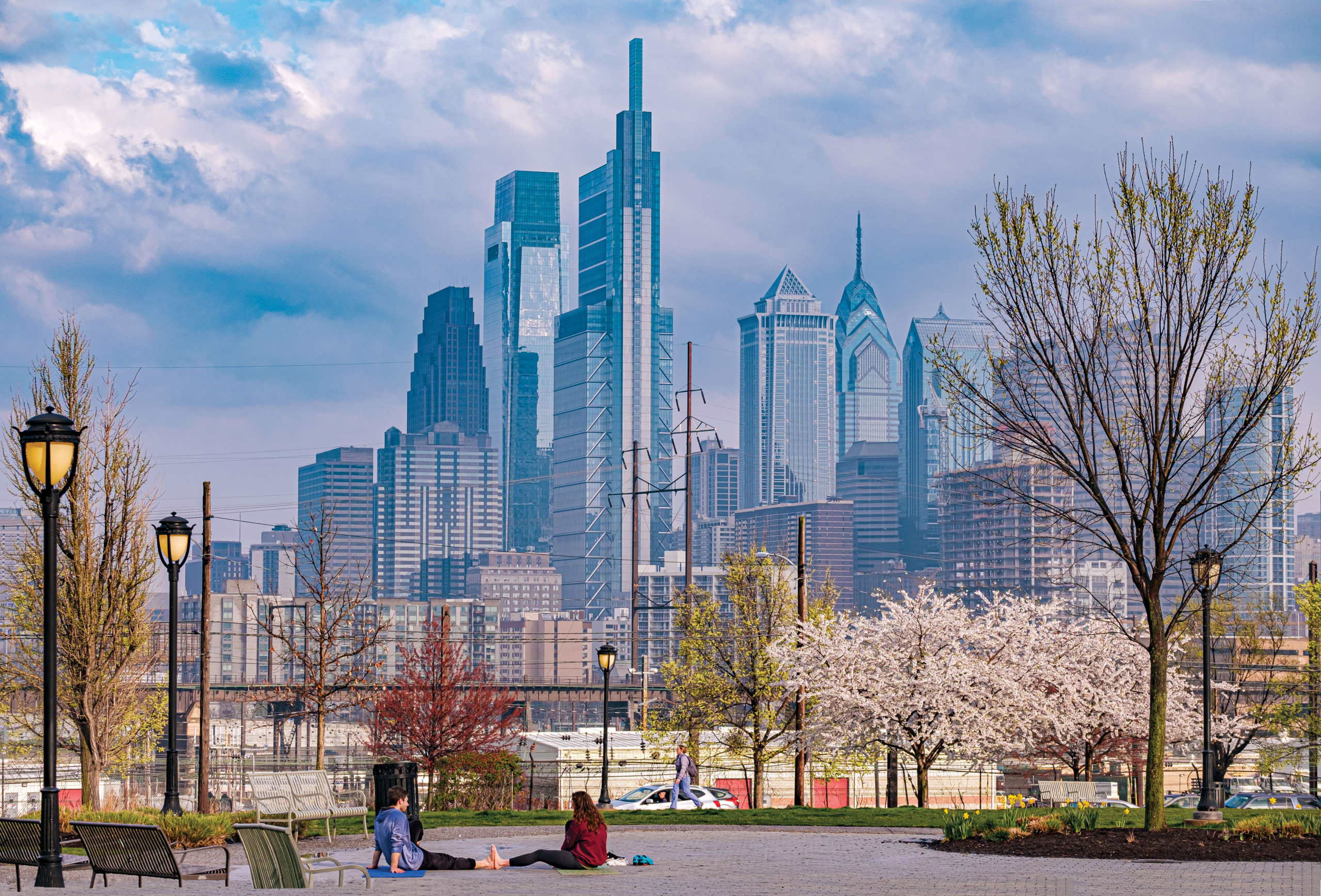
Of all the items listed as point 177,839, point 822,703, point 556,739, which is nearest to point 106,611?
point 177,839

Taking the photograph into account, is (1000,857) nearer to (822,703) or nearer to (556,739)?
(822,703)

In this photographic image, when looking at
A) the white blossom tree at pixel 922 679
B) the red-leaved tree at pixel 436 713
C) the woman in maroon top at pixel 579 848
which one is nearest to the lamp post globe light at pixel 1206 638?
the white blossom tree at pixel 922 679

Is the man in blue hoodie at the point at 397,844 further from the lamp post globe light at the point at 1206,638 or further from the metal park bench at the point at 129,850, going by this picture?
the lamp post globe light at the point at 1206,638

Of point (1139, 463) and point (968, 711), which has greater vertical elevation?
point (1139, 463)

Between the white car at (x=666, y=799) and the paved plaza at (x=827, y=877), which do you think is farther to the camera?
the white car at (x=666, y=799)

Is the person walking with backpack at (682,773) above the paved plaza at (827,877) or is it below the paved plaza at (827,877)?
below

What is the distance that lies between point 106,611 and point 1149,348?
2032 cm

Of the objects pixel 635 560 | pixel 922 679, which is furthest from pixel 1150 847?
pixel 635 560

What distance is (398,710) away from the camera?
157 ft

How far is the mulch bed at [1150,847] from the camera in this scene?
1648 cm

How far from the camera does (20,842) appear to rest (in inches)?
567

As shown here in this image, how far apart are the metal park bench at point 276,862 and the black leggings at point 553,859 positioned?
93.5 inches

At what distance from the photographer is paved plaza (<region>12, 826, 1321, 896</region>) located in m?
14.0

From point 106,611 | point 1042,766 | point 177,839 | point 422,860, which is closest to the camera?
point 422,860
